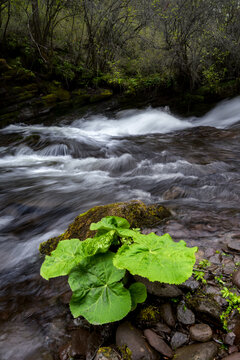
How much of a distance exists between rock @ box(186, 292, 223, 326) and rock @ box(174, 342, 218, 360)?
150 millimetres

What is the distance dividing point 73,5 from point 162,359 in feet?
47.2

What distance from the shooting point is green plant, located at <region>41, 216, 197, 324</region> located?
4.59ft

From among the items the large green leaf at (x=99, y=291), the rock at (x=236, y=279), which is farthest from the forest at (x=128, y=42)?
the rock at (x=236, y=279)

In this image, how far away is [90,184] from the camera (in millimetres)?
5531

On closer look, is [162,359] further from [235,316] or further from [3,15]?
[3,15]

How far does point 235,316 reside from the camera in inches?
59.2

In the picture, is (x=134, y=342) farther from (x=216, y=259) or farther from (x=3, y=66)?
(x=3, y=66)

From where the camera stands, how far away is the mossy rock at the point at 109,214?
2.70m

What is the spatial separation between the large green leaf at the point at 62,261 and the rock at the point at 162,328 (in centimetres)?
66

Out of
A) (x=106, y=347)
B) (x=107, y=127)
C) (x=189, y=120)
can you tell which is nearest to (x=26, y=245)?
(x=106, y=347)

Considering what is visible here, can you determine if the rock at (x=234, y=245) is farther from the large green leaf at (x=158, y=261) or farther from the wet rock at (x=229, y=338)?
the wet rock at (x=229, y=338)

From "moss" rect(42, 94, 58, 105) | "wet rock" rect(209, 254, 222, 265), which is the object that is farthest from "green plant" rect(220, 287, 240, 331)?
"moss" rect(42, 94, 58, 105)

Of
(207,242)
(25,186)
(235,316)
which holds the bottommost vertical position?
(25,186)

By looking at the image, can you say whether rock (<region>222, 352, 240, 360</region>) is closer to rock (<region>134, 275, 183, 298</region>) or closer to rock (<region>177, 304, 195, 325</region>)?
rock (<region>177, 304, 195, 325</region>)
